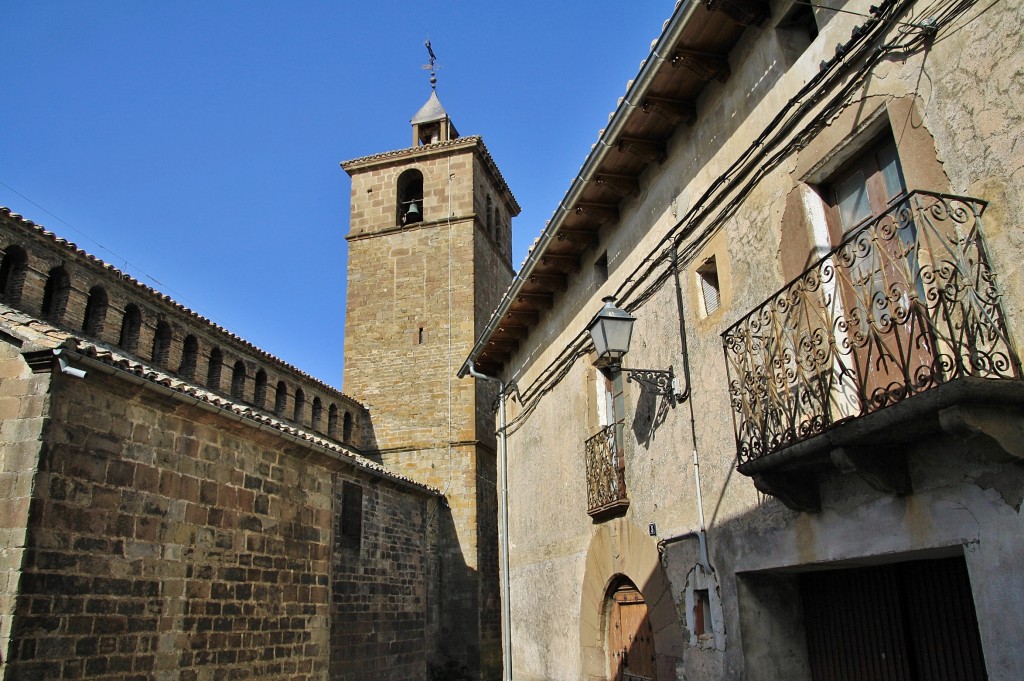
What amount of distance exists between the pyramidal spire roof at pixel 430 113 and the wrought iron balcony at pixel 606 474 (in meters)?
20.7

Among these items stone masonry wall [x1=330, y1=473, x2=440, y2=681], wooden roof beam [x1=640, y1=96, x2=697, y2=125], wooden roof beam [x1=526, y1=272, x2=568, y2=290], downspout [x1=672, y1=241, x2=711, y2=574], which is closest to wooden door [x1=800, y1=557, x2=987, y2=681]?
downspout [x1=672, y1=241, x2=711, y2=574]

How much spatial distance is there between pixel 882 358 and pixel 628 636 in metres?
4.55

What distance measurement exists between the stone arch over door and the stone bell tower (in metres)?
11.5

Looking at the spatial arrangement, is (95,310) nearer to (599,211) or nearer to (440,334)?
(440,334)

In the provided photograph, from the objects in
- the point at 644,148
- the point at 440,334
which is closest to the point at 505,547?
the point at 644,148

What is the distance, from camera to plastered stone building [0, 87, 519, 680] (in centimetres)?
657

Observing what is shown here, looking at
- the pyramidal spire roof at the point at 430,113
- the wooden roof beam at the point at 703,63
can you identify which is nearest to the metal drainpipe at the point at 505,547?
the wooden roof beam at the point at 703,63

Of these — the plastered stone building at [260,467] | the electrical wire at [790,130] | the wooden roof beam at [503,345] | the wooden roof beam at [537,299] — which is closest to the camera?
the electrical wire at [790,130]

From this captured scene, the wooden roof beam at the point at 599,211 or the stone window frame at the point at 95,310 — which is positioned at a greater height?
the stone window frame at the point at 95,310

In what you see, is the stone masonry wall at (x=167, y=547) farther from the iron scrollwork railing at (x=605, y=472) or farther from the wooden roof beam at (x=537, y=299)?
the iron scrollwork railing at (x=605, y=472)

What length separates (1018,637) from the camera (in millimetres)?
3438

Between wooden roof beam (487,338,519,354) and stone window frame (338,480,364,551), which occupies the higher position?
wooden roof beam (487,338,519,354)

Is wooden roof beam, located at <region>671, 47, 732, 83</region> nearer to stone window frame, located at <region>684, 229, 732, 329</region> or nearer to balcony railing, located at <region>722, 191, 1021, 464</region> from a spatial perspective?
stone window frame, located at <region>684, 229, 732, 329</region>

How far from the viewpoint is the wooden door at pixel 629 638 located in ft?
23.0
